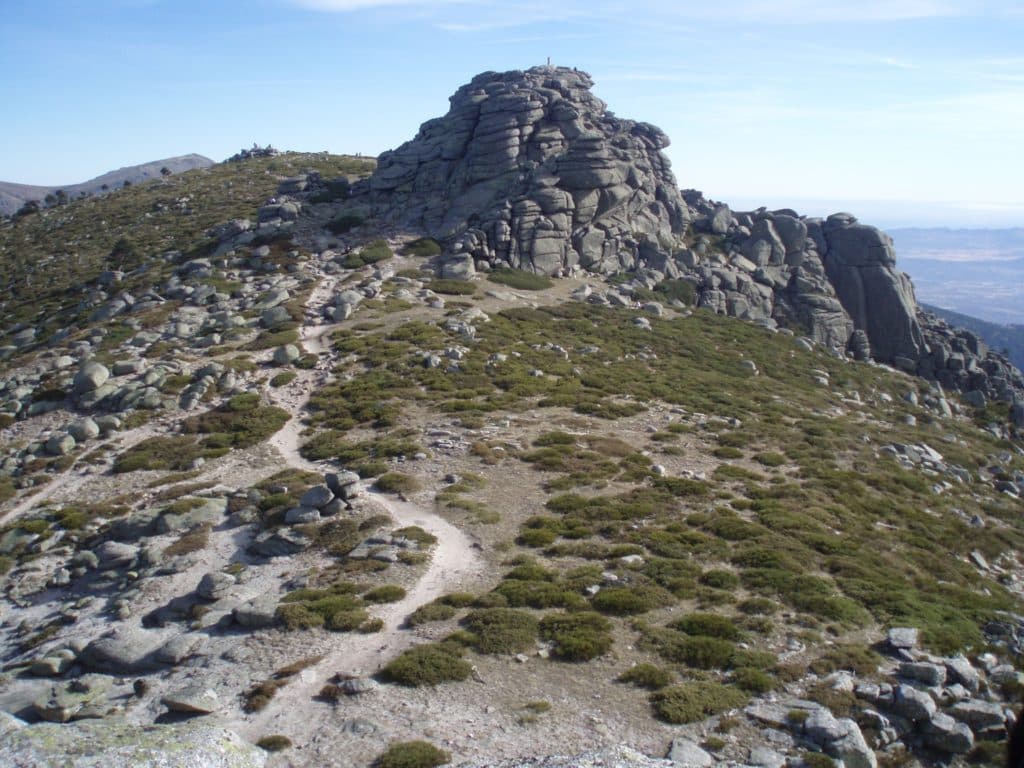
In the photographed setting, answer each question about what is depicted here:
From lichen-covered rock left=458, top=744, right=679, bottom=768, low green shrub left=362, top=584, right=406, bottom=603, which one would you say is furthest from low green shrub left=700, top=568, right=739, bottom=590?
low green shrub left=362, top=584, right=406, bottom=603

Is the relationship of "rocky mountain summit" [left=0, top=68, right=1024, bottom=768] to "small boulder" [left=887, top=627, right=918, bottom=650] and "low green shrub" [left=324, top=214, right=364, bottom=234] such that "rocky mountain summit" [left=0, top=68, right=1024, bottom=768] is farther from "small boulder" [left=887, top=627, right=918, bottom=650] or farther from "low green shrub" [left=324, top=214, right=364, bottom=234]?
"low green shrub" [left=324, top=214, right=364, bottom=234]

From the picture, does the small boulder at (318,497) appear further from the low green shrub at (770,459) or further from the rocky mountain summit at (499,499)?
the low green shrub at (770,459)

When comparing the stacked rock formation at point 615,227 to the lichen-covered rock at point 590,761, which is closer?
the lichen-covered rock at point 590,761

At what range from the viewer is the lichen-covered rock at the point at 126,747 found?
1421cm

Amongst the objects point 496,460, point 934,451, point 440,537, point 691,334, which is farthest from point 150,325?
point 934,451

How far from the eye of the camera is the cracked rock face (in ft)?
254

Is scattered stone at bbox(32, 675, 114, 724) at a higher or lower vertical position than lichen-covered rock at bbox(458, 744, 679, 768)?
lower

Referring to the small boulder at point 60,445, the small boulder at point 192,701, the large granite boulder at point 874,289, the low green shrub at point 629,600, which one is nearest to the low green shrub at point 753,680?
the low green shrub at point 629,600

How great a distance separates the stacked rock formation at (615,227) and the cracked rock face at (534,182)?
16cm

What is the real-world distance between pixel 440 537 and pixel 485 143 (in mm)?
63556

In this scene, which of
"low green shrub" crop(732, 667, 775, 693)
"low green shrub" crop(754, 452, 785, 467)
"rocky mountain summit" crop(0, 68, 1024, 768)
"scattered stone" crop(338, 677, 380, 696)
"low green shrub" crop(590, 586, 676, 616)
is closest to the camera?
"rocky mountain summit" crop(0, 68, 1024, 768)

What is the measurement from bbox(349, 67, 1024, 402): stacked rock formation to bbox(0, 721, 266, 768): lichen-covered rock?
58.9 metres

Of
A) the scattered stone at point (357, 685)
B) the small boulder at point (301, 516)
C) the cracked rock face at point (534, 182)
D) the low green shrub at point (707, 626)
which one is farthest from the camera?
the cracked rock face at point (534, 182)

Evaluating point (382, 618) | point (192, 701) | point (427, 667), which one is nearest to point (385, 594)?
point (382, 618)
